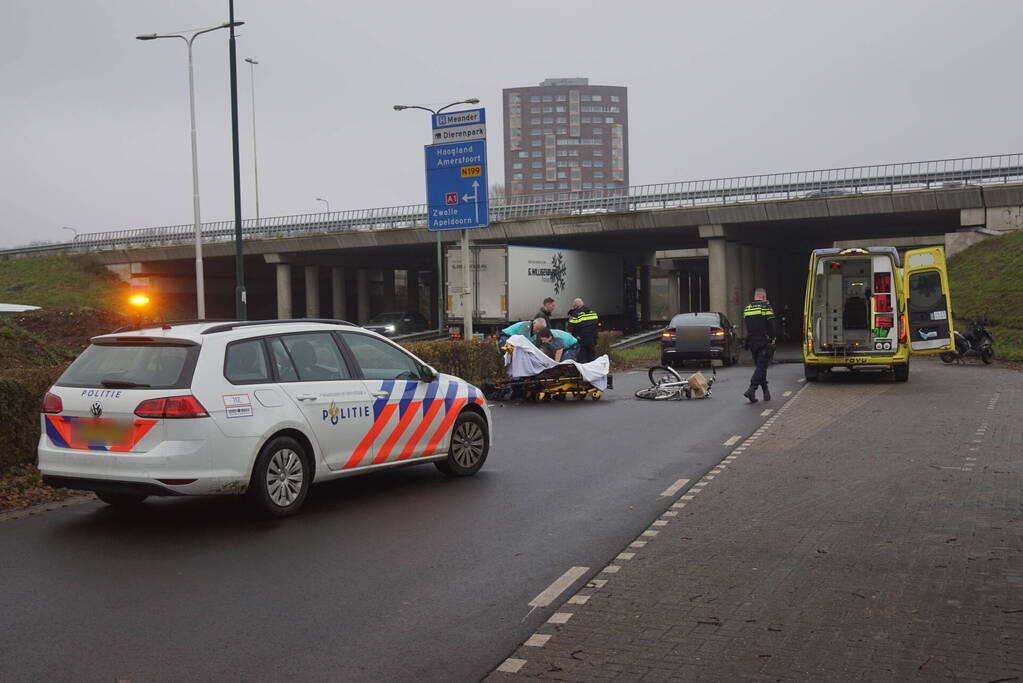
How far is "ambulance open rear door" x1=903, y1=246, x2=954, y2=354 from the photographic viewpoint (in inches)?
915

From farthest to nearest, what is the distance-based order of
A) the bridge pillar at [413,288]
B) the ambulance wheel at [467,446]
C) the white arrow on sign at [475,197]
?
1. the bridge pillar at [413,288]
2. the white arrow on sign at [475,197]
3. the ambulance wheel at [467,446]

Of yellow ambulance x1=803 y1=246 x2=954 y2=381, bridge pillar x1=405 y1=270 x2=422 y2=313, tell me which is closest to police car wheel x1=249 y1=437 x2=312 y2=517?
yellow ambulance x1=803 y1=246 x2=954 y2=381

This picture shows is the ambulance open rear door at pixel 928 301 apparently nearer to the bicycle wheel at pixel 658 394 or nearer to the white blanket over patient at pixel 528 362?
the bicycle wheel at pixel 658 394

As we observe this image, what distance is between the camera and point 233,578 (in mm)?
6676

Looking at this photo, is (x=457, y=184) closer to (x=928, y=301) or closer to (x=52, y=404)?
(x=928, y=301)

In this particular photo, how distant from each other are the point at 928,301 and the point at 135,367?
63.9 ft

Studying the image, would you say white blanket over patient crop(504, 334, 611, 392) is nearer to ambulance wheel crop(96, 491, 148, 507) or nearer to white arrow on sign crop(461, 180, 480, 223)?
white arrow on sign crop(461, 180, 480, 223)

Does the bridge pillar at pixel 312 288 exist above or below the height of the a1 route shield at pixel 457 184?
below

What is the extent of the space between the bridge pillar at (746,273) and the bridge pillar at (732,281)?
36 centimetres

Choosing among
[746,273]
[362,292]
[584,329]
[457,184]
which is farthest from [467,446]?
[362,292]

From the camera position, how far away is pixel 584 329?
21891 millimetres

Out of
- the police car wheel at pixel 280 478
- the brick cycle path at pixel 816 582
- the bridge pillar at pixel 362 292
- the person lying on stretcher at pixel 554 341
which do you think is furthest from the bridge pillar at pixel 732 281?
the police car wheel at pixel 280 478

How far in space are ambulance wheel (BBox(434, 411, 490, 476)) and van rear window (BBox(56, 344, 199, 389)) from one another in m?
3.03

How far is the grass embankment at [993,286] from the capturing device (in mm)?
34438
